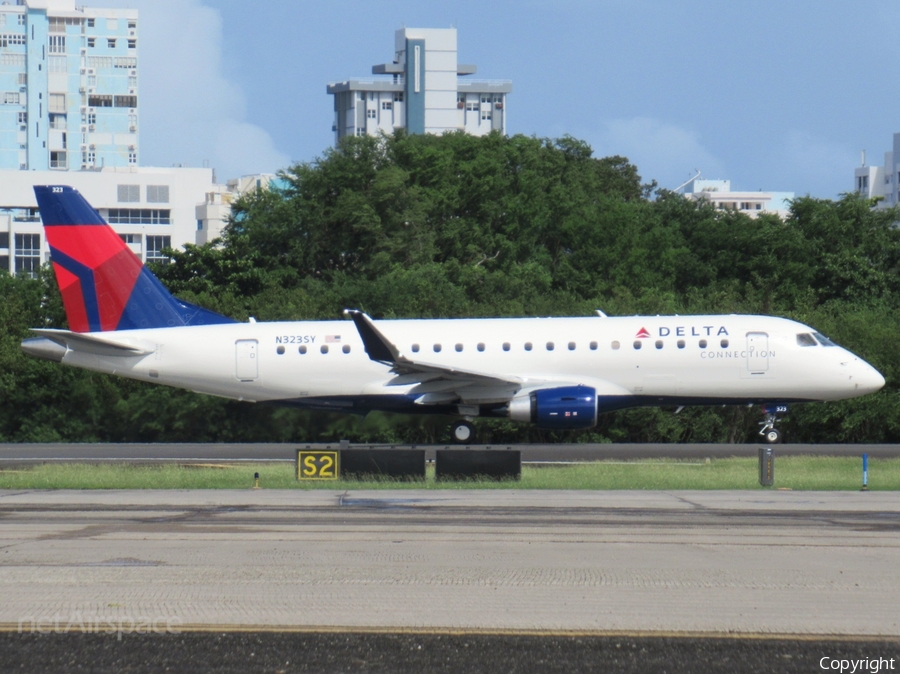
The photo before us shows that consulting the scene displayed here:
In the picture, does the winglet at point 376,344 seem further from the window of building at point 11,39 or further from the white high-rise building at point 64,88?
the window of building at point 11,39

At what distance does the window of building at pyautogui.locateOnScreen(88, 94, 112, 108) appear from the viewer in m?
196

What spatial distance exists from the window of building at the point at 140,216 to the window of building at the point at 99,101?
46.1 meters

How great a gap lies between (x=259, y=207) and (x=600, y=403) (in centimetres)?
3663

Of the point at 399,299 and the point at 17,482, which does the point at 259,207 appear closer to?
the point at 399,299

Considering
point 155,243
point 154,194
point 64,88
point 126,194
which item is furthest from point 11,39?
point 155,243

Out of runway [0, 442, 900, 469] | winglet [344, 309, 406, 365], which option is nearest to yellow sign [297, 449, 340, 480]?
runway [0, 442, 900, 469]

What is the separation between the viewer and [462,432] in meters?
33.6

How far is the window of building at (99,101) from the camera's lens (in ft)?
643

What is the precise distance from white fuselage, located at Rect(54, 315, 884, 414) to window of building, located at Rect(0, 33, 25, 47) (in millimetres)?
171758

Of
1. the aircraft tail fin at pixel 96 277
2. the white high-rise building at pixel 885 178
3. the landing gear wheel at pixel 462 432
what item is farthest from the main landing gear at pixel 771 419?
the white high-rise building at pixel 885 178

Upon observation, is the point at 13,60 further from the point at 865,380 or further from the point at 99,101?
the point at 865,380

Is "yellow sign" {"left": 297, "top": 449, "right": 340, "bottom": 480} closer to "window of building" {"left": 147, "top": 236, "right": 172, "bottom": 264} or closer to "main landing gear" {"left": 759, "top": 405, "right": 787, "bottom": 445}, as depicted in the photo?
"main landing gear" {"left": 759, "top": 405, "right": 787, "bottom": 445}

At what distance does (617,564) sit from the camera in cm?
1411

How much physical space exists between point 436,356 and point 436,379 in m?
1.14
